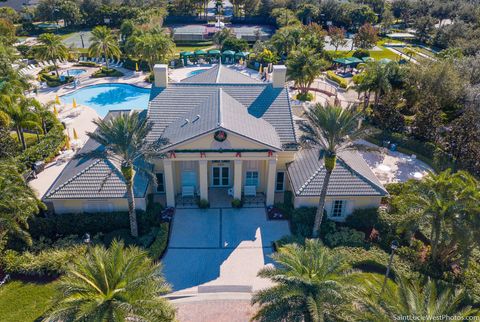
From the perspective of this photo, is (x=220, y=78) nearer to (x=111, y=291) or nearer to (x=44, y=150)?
(x=44, y=150)

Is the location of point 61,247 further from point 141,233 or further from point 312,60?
point 312,60

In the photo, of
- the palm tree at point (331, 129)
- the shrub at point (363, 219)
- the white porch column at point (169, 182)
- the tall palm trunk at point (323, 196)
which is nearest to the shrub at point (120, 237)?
the white porch column at point (169, 182)

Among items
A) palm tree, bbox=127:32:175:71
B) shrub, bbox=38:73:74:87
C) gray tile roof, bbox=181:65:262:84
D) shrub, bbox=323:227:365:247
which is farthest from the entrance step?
shrub, bbox=38:73:74:87

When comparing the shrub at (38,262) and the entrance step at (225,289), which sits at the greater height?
the shrub at (38,262)

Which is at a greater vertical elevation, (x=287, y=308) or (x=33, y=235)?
(x=287, y=308)

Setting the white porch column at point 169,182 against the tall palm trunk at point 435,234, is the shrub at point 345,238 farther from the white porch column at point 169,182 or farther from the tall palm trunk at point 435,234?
the white porch column at point 169,182

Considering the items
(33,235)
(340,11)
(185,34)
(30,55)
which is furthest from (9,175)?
(340,11)
